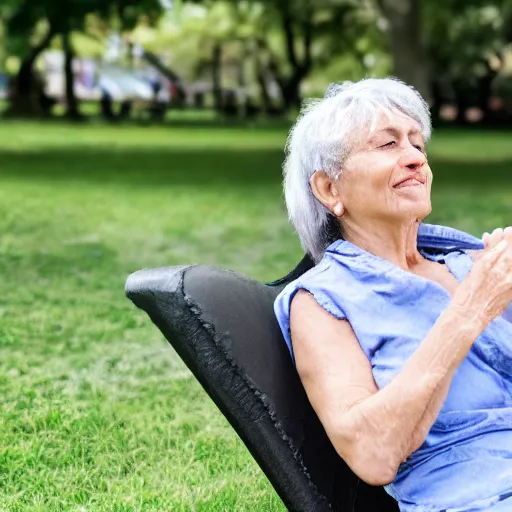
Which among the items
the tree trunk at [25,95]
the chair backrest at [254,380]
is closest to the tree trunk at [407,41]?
the chair backrest at [254,380]

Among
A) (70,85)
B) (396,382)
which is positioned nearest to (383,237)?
Answer: (396,382)

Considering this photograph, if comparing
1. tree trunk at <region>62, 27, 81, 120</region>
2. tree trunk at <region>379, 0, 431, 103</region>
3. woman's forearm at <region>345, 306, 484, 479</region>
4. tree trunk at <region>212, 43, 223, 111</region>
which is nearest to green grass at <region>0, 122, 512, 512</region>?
woman's forearm at <region>345, 306, 484, 479</region>

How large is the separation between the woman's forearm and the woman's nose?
1.63 feet

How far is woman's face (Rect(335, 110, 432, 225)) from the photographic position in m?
2.88

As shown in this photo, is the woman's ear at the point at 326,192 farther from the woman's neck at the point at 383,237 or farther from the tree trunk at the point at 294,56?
the tree trunk at the point at 294,56

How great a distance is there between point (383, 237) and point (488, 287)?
44 centimetres

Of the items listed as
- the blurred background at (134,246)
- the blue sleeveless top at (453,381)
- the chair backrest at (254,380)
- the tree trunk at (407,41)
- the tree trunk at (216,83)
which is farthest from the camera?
the tree trunk at (216,83)

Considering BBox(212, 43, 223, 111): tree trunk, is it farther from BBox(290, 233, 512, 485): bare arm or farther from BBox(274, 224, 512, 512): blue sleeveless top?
BBox(290, 233, 512, 485): bare arm

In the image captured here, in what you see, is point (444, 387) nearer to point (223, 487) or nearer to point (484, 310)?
point (484, 310)

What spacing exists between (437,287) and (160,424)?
2.59 meters

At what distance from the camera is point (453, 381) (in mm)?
2703

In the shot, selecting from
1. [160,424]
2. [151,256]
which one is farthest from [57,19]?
[160,424]

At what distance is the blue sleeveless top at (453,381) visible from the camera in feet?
8.62

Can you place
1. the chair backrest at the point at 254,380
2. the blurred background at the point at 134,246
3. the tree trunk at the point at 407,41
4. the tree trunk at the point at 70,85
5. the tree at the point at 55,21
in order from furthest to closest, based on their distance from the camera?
the tree trunk at the point at 70,85 → the tree at the point at 55,21 → the tree trunk at the point at 407,41 → the blurred background at the point at 134,246 → the chair backrest at the point at 254,380
